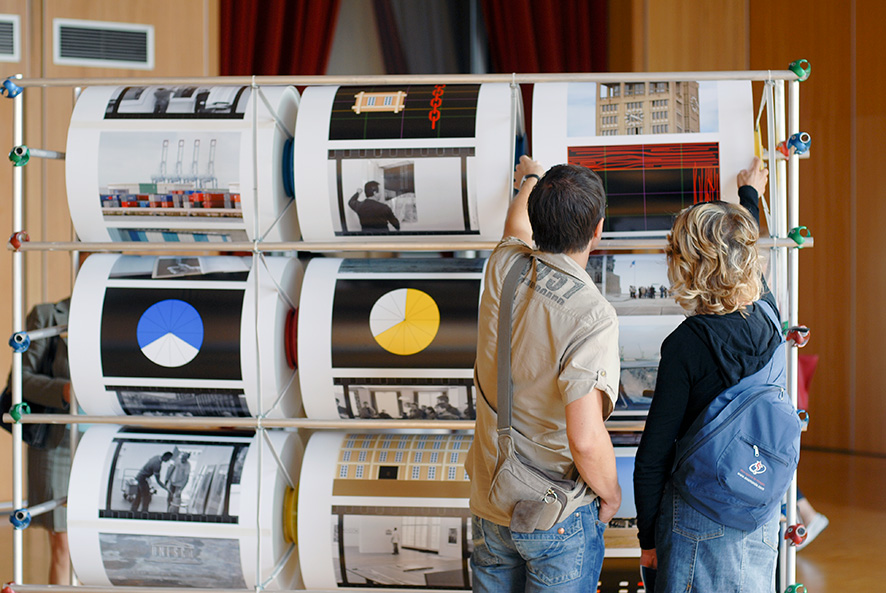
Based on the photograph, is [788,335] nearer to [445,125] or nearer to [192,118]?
[445,125]

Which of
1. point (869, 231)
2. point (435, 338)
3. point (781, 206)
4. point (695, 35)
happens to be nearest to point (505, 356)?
point (435, 338)

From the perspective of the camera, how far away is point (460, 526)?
1.88m

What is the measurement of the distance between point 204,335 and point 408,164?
0.62 meters

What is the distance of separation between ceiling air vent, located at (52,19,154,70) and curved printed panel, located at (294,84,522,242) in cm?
218

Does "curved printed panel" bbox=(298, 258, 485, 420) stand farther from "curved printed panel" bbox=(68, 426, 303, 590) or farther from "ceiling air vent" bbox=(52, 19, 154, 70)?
"ceiling air vent" bbox=(52, 19, 154, 70)

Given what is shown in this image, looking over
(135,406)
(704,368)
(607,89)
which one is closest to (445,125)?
(607,89)

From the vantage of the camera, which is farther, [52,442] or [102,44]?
[102,44]

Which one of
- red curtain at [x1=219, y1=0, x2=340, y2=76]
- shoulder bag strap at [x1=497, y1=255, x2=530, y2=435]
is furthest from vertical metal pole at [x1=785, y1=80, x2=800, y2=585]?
red curtain at [x1=219, y1=0, x2=340, y2=76]

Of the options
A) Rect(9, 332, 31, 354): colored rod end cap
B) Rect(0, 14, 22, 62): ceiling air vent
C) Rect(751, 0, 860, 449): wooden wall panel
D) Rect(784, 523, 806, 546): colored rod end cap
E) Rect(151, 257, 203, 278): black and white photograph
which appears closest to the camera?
Rect(784, 523, 806, 546): colored rod end cap

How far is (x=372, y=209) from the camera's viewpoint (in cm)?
189

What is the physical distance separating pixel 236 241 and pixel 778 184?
1.27 meters

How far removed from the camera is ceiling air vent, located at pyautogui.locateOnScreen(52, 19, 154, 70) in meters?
3.62

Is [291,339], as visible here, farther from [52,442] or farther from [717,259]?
[717,259]

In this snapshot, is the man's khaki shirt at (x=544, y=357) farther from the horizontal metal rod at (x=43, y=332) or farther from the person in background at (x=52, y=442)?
the person in background at (x=52, y=442)
